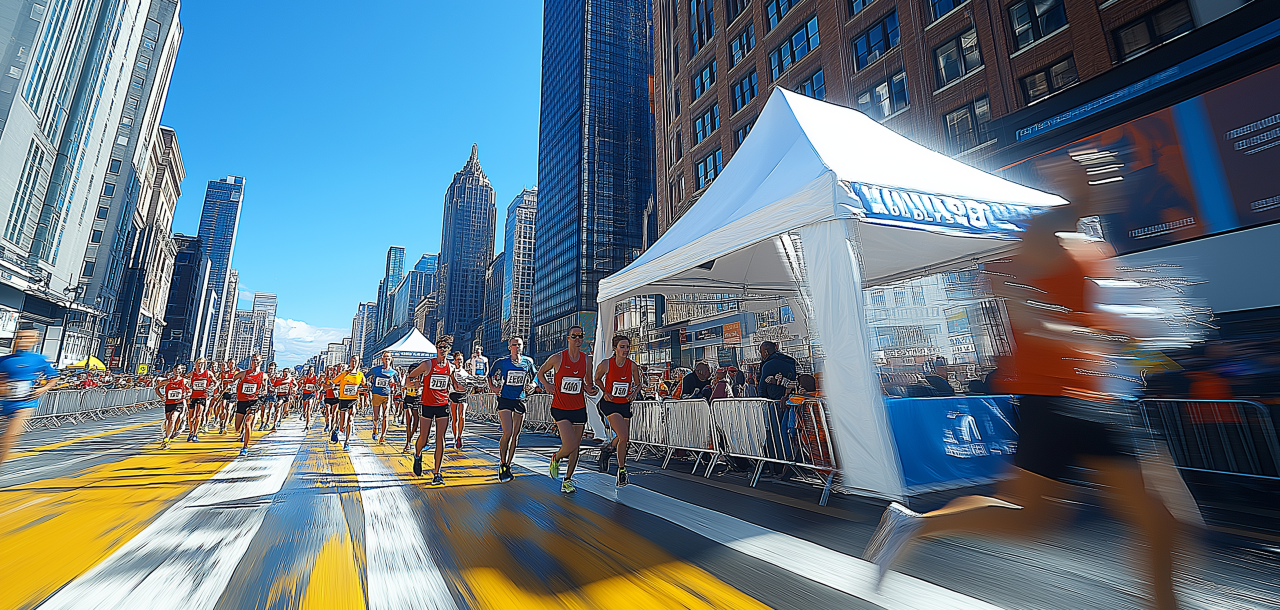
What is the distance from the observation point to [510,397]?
719 centimetres

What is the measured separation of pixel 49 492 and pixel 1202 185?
55.6 feet

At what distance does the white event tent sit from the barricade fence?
1764 cm

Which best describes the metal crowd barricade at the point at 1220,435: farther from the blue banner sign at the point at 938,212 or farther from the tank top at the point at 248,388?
the tank top at the point at 248,388

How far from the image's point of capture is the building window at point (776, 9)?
26359 mm

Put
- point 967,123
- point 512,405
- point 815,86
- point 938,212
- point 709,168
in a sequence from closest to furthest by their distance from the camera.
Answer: point 938,212, point 512,405, point 967,123, point 815,86, point 709,168

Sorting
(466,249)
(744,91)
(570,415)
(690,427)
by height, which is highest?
(466,249)

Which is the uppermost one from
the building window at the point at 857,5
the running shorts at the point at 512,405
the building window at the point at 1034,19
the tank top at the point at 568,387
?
the building window at the point at 857,5

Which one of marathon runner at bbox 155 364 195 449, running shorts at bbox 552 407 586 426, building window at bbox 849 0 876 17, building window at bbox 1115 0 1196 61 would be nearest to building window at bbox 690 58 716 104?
building window at bbox 849 0 876 17

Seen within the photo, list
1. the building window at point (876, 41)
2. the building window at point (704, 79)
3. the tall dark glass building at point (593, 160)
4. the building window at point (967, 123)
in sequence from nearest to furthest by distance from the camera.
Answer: the building window at point (967, 123)
the building window at point (876, 41)
the building window at point (704, 79)
the tall dark glass building at point (593, 160)

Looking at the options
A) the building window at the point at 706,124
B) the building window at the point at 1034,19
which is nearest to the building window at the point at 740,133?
the building window at the point at 706,124

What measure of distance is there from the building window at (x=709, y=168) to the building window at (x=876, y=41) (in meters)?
9.57

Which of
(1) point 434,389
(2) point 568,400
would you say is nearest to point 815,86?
(1) point 434,389

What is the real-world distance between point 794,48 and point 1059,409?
92.0 ft

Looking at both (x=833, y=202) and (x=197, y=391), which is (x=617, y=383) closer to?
(x=833, y=202)
